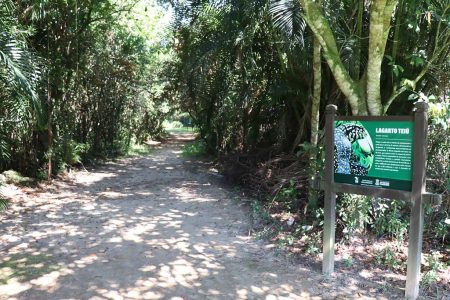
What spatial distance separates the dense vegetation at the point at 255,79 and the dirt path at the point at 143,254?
0.81 m

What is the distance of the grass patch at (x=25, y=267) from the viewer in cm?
428

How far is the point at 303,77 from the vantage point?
856 cm

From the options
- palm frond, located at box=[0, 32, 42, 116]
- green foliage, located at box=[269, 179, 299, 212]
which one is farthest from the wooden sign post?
palm frond, located at box=[0, 32, 42, 116]

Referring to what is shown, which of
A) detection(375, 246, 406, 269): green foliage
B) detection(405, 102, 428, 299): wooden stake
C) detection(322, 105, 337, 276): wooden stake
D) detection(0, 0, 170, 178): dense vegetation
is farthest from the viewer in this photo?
detection(0, 0, 170, 178): dense vegetation

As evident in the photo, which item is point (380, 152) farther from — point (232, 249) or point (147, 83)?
point (147, 83)

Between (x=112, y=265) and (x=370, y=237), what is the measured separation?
10.6 ft

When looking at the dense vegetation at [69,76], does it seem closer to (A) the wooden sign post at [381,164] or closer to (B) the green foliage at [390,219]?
(A) the wooden sign post at [381,164]

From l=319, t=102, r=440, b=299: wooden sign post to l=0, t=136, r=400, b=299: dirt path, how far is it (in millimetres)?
604

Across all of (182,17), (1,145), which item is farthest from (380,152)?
(182,17)

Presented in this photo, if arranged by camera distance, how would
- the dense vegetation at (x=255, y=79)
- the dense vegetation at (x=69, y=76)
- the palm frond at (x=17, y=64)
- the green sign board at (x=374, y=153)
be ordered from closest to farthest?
the green sign board at (x=374, y=153)
the dense vegetation at (x=255, y=79)
the palm frond at (x=17, y=64)
the dense vegetation at (x=69, y=76)

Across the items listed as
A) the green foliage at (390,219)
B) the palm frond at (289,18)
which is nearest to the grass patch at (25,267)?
the green foliage at (390,219)

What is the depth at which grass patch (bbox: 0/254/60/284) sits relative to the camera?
428 cm

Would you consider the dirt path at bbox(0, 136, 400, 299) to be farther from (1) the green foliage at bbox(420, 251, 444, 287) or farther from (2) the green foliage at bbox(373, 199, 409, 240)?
(2) the green foliage at bbox(373, 199, 409, 240)

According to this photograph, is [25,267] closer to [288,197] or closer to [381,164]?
[381,164]
